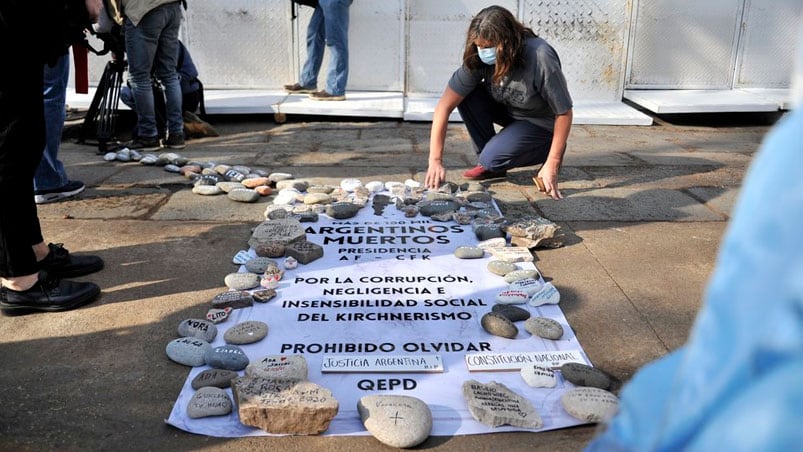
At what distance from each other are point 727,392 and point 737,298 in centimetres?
7

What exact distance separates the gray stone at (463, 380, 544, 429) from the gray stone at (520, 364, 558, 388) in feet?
0.29

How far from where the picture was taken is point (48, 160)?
3557mm

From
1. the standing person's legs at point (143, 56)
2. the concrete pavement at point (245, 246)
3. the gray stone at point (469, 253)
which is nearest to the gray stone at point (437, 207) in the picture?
the concrete pavement at point (245, 246)

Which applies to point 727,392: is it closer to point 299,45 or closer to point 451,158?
point 451,158

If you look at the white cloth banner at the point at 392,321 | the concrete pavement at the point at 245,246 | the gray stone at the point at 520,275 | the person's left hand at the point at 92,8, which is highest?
the person's left hand at the point at 92,8

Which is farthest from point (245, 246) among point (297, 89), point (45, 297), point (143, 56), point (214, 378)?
point (297, 89)

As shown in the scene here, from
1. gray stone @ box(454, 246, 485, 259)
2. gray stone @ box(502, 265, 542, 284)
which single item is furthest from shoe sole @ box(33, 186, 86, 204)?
gray stone @ box(502, 265, 542, 284)

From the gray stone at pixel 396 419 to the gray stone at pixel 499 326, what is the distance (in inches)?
19.3

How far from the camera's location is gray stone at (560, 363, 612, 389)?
1918mm

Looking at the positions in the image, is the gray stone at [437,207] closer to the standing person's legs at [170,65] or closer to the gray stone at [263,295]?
the gray stone at [263,295]

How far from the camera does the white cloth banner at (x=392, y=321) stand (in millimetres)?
1834

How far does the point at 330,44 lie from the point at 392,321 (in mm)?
4324

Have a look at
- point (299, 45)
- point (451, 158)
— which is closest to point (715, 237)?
point (451, 158)

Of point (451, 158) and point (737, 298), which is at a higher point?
point (737, 298)
